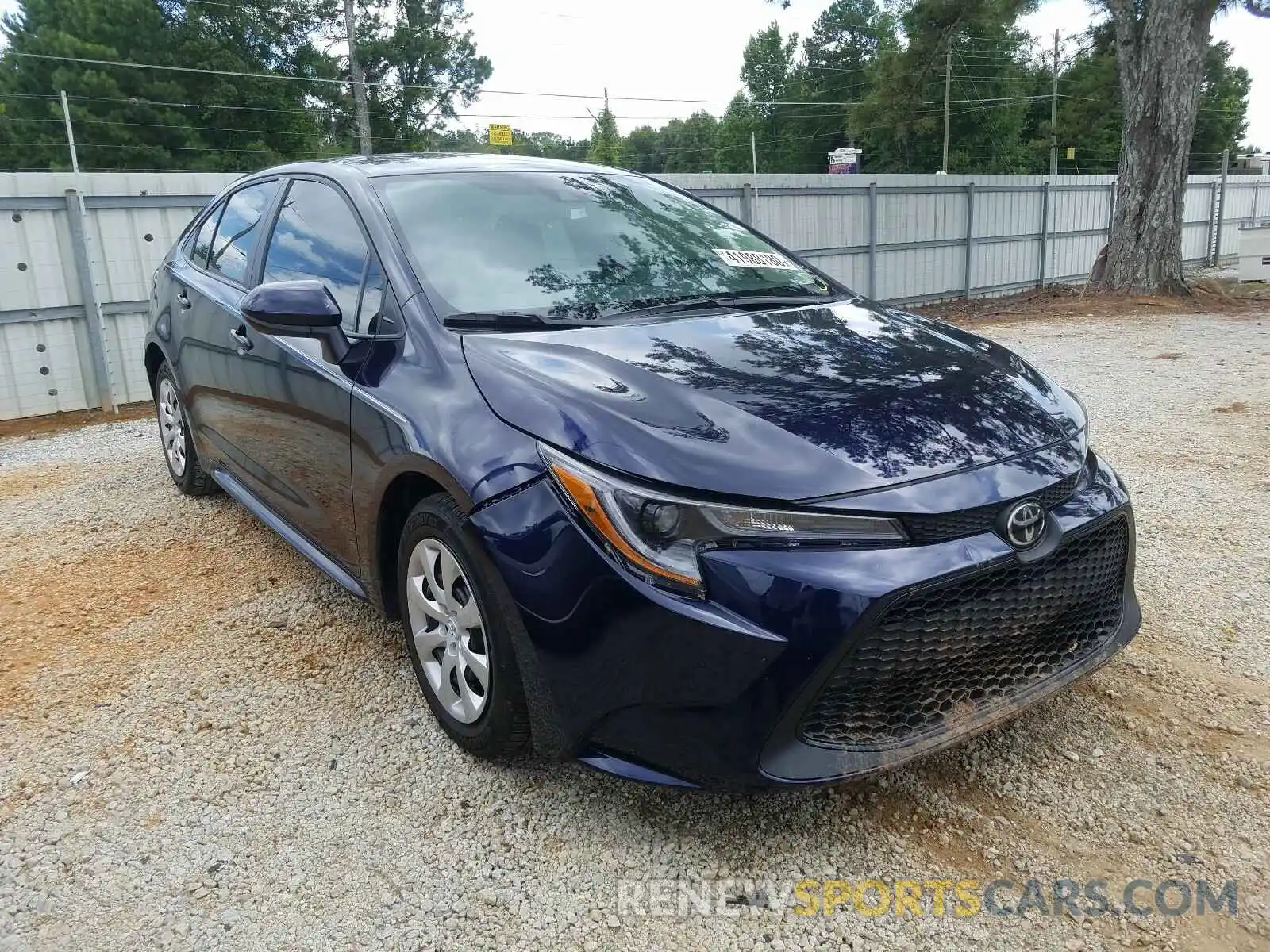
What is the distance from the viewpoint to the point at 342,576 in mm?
3041

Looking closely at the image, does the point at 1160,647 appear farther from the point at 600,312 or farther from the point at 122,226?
the point at 122,226

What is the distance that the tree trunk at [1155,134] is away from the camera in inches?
539

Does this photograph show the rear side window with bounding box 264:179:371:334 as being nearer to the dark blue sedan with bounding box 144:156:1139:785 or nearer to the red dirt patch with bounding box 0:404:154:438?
the dark blue sedan with bounding box 144:156:1139:785

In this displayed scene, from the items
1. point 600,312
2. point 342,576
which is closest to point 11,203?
point 342,576

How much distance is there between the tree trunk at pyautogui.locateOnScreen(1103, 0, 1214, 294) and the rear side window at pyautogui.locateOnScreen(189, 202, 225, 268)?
1431 centimetres

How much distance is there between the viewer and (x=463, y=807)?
2.39m

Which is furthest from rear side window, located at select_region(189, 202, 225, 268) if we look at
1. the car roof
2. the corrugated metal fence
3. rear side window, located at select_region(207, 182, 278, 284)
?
the corrugated metal fence

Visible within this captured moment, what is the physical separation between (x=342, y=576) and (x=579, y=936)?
1513mm

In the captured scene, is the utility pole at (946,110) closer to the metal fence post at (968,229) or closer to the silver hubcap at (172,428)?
the metal fence post at (968,229)

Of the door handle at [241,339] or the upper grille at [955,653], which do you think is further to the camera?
the door handle at [241,339]

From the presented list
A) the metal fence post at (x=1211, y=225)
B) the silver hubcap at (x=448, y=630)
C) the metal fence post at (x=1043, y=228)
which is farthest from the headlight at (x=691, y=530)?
the metal fence post at (x=1211, y=225)

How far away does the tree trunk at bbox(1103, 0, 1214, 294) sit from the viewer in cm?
1370

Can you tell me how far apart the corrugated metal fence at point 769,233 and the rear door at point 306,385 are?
4.97m

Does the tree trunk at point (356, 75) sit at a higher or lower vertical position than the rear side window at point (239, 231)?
higher
